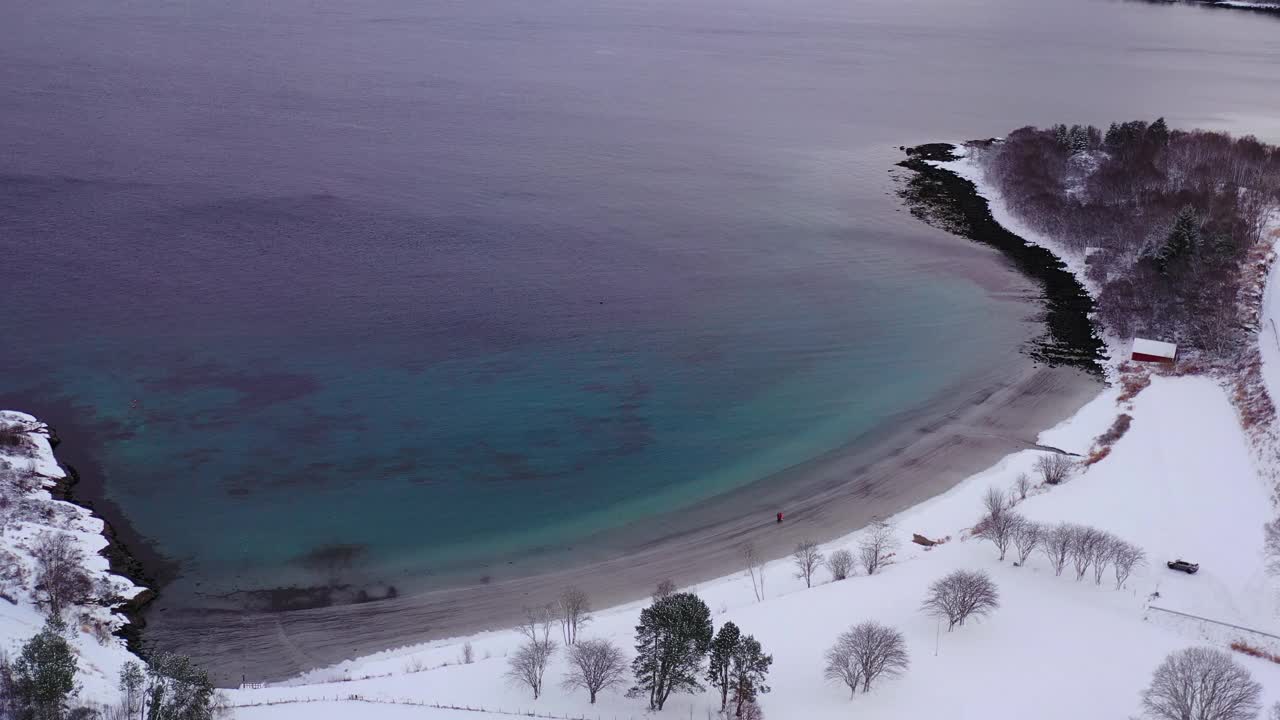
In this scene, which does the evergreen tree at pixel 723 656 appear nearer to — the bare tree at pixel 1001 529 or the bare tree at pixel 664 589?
the bare tree at pixel 664 589

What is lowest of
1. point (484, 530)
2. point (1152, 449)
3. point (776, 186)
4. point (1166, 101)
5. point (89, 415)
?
point (484, 530)

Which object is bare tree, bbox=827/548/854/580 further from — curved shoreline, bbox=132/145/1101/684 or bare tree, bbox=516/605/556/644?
bare tree, bbox=516/605/556/644

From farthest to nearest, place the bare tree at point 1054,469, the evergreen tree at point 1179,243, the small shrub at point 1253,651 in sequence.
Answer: the evergreen tree at point 1179,243 → the bare tree at point 1054,469 → the small shrub at point 1253,651

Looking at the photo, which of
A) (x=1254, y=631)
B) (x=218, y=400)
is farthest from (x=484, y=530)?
(x=1254, y=631)

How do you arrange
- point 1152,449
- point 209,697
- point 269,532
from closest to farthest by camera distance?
point 209,697 → point 269,532 → point 1152,449

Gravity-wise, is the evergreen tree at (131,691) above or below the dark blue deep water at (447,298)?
below

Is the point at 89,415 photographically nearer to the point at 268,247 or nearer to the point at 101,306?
the point at 101,306

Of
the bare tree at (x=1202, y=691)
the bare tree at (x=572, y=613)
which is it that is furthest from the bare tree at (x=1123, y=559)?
the bare tree at (x=572, y=613)
